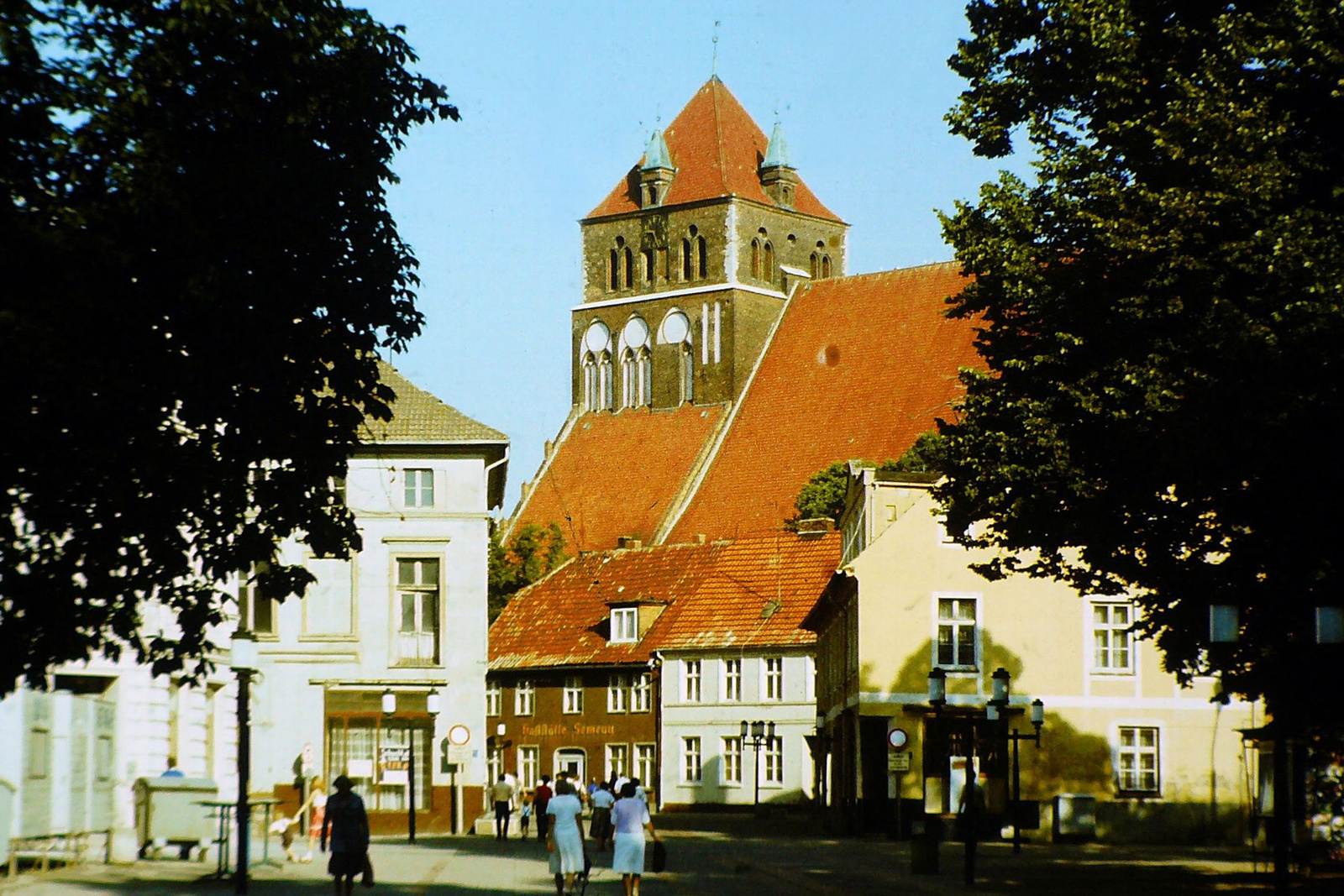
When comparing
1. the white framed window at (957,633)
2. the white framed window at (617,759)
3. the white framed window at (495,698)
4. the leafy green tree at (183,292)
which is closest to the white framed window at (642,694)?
the white framed window at (617,759)

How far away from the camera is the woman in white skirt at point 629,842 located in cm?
2273

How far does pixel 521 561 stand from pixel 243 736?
60.7 metres

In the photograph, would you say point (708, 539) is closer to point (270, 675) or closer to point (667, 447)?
point (667, 447)

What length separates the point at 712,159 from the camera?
104812 mm

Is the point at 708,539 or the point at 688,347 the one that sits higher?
the point at 688,347

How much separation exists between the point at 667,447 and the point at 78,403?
83.6 meters

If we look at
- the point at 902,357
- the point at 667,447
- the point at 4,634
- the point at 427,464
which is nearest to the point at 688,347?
the point at 667,447

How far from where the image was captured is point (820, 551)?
60594 mm

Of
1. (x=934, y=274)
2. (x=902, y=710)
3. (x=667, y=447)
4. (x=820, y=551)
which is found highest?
(x=934, y=274)

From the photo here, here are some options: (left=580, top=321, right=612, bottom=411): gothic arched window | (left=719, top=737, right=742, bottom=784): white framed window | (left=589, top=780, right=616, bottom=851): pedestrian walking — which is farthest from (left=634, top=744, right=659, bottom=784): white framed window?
(left=580, top=321, right=612, bottom=411): gothic arched window

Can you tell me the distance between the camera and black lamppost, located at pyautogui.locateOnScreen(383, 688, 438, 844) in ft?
129

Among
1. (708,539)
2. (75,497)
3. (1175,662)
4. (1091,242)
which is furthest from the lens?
(708,539)

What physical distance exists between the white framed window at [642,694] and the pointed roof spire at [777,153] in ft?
142

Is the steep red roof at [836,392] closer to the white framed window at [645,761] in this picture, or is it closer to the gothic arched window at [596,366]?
the gothic arched window at [596,366]
